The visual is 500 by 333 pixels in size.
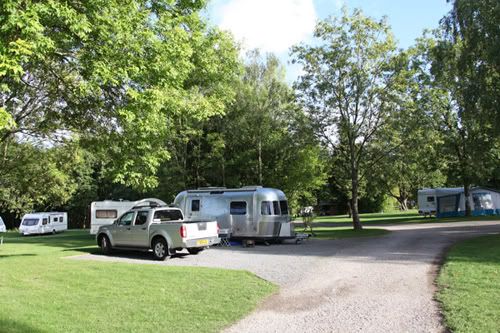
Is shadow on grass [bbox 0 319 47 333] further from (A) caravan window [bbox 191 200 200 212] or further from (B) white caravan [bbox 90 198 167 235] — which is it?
(B) white caravan [bbox 90 198 167 235]

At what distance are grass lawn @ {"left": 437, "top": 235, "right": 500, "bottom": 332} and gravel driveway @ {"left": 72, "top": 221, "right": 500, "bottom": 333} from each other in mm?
233

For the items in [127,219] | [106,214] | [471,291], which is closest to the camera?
[471,291]

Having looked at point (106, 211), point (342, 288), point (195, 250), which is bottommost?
point (342, 288)

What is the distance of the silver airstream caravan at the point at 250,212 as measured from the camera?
64.1 ft

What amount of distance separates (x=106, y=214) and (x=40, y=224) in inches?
501

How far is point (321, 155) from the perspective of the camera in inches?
1238

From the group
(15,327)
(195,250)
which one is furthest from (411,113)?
(15,327)

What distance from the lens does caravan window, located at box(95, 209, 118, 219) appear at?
30953mm

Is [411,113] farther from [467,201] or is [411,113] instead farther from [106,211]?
[106,211]

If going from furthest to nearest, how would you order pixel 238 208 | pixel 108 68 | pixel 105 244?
pixel 238 208 < pixel 105 244 < pixel 108 68

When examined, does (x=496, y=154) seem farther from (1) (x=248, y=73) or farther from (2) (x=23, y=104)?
(2) (x=23, y=104)

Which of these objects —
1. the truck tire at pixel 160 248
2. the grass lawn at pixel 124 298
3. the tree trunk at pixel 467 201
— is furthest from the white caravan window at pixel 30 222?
the tree trunk at pixel 467 201

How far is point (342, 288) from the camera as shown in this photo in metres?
8.96

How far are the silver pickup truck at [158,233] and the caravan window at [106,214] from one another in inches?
553
